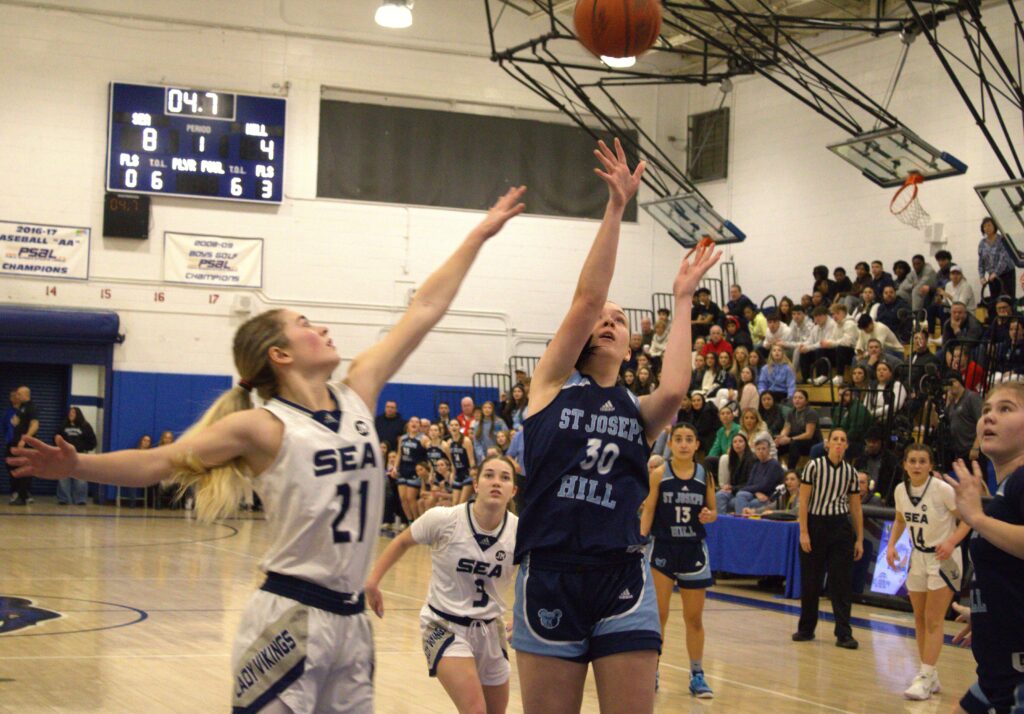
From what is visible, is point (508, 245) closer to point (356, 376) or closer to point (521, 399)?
point (521, 399)

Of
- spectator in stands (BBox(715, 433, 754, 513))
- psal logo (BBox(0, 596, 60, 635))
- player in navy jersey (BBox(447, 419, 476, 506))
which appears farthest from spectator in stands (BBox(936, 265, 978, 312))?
psal logo (BBox(0, 596, 60, 635))

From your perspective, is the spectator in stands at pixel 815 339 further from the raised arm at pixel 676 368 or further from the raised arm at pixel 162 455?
the raised arm at pixel 162 455

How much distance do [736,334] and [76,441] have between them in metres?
10.9

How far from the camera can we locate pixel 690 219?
65.7 ft

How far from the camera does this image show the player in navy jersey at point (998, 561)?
4039mm

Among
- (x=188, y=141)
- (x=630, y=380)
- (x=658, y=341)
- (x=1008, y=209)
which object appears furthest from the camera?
(x=188, y=141)

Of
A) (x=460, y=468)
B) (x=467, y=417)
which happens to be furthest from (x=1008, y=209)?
(x=467, y=417)

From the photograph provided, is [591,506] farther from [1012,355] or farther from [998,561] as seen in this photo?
[1012,355]

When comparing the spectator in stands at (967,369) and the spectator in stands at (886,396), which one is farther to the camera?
the spectator in stands at (886,396)

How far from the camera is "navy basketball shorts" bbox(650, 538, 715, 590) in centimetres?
847

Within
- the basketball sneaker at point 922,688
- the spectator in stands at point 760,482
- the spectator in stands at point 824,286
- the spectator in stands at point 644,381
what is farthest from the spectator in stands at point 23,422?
the basketball sneaker at point 922,688

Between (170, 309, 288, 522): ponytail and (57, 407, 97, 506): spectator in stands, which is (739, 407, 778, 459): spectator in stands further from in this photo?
(170, 309, 288, 522): ponytail

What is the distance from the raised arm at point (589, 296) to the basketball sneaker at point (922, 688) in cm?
508

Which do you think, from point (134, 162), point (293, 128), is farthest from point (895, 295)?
point (134, 162)
